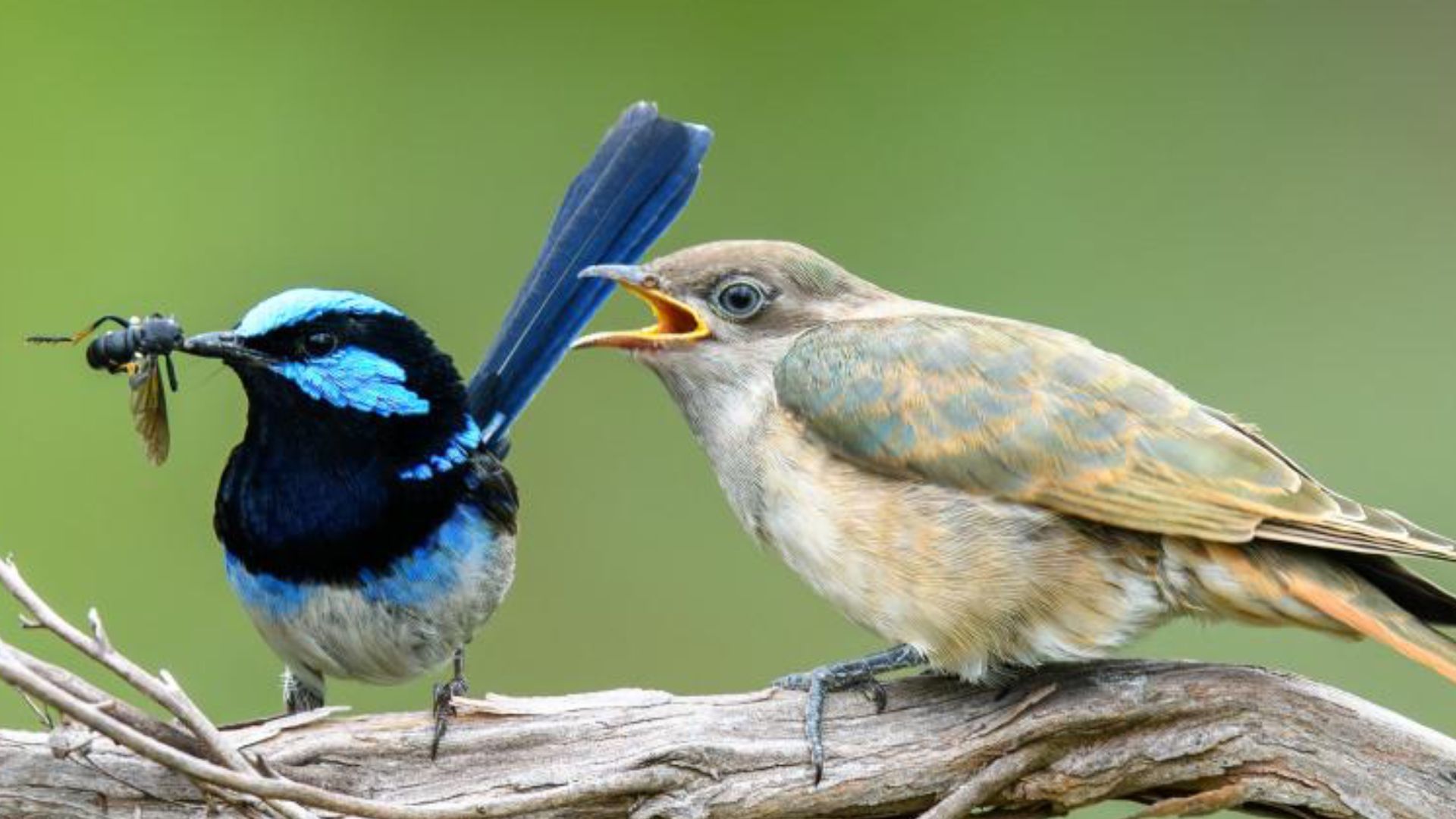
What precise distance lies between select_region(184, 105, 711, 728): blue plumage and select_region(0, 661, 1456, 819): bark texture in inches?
5.7

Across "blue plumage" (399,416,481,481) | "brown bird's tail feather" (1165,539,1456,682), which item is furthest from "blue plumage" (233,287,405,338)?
"brown bird's tail feather" (1165,539,1456,682)

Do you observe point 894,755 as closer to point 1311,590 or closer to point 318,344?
point 1311,590

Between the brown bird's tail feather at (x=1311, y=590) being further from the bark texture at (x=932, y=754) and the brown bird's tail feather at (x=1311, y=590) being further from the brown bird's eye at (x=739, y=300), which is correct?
the brown bird's eye at (x=739, y=300)

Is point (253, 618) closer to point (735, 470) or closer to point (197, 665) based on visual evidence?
point (735, 470)

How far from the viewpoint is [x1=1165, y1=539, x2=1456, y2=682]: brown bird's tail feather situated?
9.78 ft

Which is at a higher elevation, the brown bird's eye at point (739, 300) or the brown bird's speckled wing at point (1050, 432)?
the brown bird's eye at point (739, 300)

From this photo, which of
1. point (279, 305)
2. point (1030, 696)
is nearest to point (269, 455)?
point (279, 305)

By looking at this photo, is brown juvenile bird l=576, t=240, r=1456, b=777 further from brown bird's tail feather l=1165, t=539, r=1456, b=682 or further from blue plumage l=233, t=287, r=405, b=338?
blue plumage l=233, t=287, r=405, b=338

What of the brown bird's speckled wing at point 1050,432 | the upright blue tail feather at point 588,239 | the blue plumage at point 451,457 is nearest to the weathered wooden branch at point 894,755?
the brown bird's speckled wing at point 1050,432

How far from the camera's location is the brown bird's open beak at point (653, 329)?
3369 mm

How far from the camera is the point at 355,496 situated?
10.7 feet

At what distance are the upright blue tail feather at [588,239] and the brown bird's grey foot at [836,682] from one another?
0.69 metres

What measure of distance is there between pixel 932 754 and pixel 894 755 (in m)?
0.05

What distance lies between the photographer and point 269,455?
3.25 meters
